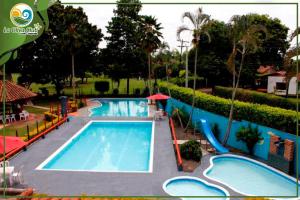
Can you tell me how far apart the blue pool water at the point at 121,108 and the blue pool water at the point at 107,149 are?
17.2ft

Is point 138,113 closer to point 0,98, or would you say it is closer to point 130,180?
point 0,98

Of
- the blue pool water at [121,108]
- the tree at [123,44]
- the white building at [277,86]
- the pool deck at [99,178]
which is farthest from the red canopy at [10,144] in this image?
the white building at [277,86]

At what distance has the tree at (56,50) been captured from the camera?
3378 centimetres

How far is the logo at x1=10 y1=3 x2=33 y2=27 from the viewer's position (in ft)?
32.6

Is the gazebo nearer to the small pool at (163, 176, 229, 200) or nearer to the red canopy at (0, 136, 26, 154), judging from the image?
the red canopy at (0, 136, 26, 154)

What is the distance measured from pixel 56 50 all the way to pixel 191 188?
25.9 m

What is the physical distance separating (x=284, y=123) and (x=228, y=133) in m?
3.77

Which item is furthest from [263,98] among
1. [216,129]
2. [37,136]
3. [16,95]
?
[16,95]

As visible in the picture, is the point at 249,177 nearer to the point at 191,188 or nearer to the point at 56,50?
the point at 191,188

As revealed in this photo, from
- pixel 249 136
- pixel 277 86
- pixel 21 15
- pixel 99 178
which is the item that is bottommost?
pixel 99 178

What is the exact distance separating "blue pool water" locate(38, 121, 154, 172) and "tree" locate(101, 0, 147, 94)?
15.0 metres

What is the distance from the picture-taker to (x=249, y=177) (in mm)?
14422

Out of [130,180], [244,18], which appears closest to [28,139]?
[130,180]

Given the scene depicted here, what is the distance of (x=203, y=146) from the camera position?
59.8 ft
